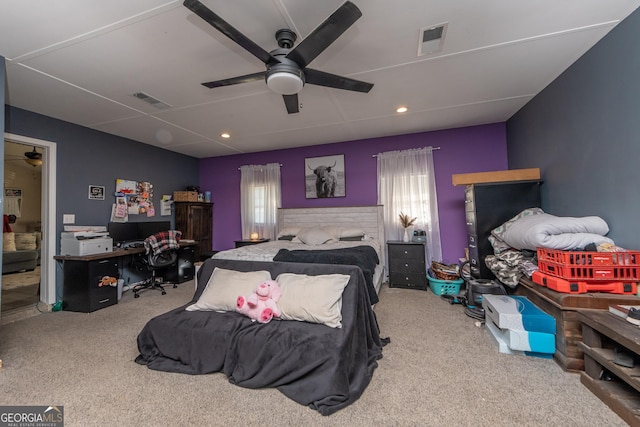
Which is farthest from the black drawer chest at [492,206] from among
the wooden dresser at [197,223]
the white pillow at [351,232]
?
the wooden dresser at [197,223]

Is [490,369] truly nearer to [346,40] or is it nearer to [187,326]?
[187,326]

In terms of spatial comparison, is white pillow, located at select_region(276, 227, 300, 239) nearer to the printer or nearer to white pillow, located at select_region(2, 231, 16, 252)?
the printer

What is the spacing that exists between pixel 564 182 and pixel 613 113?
847mm

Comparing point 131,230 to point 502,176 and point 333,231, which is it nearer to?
point 333,231

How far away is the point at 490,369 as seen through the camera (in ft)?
6.31

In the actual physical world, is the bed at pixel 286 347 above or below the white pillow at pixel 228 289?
below

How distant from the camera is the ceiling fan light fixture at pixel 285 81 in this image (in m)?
1.82

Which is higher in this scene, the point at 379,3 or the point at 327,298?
the point at 379,3

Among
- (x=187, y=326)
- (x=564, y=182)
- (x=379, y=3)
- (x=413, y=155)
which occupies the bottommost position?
(x=187, y=326)

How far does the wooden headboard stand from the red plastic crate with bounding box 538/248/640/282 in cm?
260

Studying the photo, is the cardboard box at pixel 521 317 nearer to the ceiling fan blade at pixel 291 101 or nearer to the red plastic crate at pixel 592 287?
the red plastic crate at pixel 592 287

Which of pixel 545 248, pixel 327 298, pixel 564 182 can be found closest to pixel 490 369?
pixel 545 248

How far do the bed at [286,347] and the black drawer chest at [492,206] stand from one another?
1906 mm

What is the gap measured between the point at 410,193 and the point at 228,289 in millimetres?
3401
